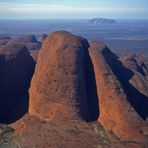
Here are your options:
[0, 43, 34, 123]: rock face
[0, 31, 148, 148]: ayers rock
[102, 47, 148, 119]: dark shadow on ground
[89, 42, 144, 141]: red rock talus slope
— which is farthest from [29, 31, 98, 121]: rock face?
[102, 47, 148, 119]: dark shadow on ground

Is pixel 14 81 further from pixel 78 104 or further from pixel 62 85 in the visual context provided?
pixel 78 104

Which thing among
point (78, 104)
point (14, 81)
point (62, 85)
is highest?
point (62, 85)

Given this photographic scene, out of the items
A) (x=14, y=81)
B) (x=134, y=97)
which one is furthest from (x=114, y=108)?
(x=14, y=81)

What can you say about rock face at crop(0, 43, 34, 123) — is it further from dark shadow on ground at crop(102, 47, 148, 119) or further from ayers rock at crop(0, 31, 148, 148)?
dark shadow on ground at crop(102, 47, 148, 119)

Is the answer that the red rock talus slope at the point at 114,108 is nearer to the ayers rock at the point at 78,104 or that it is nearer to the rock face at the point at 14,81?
the ayers rock at the point at 78,104

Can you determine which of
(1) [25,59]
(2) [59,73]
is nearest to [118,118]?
(2) [59,73]

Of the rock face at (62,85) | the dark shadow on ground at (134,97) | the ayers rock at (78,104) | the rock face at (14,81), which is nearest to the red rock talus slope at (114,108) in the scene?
the ayers rock at (78,104)

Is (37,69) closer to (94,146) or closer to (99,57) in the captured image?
(99,57)
